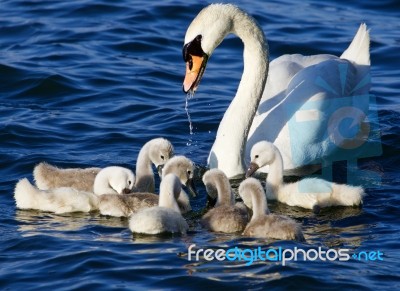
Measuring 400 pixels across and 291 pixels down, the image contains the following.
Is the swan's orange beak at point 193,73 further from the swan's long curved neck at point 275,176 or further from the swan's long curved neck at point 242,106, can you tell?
the swan's long curved neck at point 275,176

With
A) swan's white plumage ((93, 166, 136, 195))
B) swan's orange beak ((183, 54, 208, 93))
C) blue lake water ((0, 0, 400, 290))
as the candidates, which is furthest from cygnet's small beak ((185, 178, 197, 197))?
swan's orange beak ((183, 54, 208, 93))

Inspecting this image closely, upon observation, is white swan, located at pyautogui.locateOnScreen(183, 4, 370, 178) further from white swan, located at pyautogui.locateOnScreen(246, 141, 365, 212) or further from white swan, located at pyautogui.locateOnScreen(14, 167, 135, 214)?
white swan, located at pyautogui.locateOnScreen(14, 167, 135, 214)

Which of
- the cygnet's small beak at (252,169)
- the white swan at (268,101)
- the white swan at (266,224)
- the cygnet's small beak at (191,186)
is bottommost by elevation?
the white swan at (266,224)

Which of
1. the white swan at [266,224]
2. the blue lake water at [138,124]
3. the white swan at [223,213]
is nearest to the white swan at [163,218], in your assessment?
the blue lake water at [138,124]

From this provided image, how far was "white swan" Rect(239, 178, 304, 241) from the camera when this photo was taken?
953 cm

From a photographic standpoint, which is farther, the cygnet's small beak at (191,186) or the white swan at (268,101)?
the white swan at (268,101)

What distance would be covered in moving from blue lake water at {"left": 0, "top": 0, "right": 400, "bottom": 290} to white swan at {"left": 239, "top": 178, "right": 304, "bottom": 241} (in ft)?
0.32

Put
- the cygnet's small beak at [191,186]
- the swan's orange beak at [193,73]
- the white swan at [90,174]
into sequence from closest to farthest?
the cygnet's small beak at [191,186] → the white swan at [90,174] → the swan's orange beak at [193,73]

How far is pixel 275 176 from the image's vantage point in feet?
37.0

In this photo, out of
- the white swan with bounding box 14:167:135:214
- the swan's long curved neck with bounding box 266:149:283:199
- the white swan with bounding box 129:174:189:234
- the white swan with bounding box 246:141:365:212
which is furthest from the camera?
the swan's long curved neck with bounding box 266:149:283:199

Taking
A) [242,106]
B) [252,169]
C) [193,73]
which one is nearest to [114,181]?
[252,169]

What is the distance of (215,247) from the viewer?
31.2 feet

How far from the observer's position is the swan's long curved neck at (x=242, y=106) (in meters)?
12.1

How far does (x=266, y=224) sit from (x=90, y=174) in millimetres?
2246
